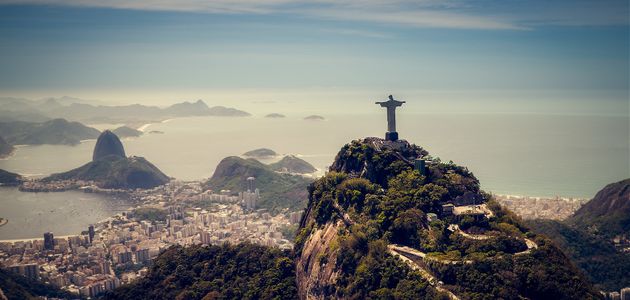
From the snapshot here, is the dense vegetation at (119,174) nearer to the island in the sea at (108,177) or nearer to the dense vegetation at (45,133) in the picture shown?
the island in the sea at (108,177)

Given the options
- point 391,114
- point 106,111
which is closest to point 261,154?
point 391,114

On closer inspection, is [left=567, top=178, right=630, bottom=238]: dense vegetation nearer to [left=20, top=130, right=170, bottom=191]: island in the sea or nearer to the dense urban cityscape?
the dense urban cityscape

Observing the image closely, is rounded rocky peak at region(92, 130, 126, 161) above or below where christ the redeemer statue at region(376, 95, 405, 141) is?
below

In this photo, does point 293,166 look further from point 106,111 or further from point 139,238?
point 106,111

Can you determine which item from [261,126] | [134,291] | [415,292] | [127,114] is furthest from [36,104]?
[415,292]

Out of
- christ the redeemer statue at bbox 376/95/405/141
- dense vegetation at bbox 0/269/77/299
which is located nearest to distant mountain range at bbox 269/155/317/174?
dense vegetation at bbox 0/269/77/299

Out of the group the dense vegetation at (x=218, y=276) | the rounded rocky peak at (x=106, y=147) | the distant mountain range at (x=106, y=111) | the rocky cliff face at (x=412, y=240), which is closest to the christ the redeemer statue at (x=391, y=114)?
the rocky cliff face at (x=412, y=240)

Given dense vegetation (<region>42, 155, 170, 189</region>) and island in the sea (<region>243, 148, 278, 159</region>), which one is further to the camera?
island in the sea (<region>243, 148, 278, 159</region>)

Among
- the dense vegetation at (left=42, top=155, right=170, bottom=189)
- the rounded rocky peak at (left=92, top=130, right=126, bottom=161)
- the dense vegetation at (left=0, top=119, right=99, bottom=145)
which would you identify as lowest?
the dense vegetation at (left=42, top=155, right=170, bottom=189)
